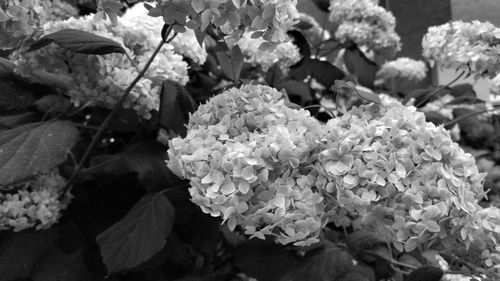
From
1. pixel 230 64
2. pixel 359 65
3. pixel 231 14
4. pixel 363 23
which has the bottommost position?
pixel 359 65

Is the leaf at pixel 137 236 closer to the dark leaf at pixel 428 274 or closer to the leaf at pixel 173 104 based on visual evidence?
the leaf at pixel 173 104

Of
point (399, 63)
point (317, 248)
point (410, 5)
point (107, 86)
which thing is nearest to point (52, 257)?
point (107, 86)

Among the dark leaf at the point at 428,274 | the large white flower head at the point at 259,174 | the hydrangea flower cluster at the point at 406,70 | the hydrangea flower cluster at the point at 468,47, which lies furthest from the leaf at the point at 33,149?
the hydrangea flower cluster at the point at 406,70

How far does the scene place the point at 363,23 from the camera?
142 centimetres

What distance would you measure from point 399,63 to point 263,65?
60 centimetres

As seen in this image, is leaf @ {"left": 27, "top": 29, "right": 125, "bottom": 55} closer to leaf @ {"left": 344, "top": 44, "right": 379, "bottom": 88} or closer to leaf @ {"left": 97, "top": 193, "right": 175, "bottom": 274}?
leaf @ {"left": 97, "top": 193, "right": 175, "bottom": 274}

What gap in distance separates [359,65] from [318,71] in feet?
0.74

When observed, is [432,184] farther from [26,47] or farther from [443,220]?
[26,47]

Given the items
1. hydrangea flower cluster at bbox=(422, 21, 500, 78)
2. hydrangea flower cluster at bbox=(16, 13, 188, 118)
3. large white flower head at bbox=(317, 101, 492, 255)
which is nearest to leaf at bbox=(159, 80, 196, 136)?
hydrangea flower cluster at bbox=(16, 13, 188, 118)

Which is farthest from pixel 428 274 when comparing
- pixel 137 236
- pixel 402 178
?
pixel 137 236

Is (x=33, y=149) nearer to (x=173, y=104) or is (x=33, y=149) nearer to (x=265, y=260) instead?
(x=173, y=104)

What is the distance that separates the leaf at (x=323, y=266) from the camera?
854 millimetres

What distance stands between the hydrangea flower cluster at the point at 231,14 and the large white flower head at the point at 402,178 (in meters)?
0.14

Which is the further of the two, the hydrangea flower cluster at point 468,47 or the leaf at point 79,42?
Answer: the hydrangea flower cluster at point 468,47
